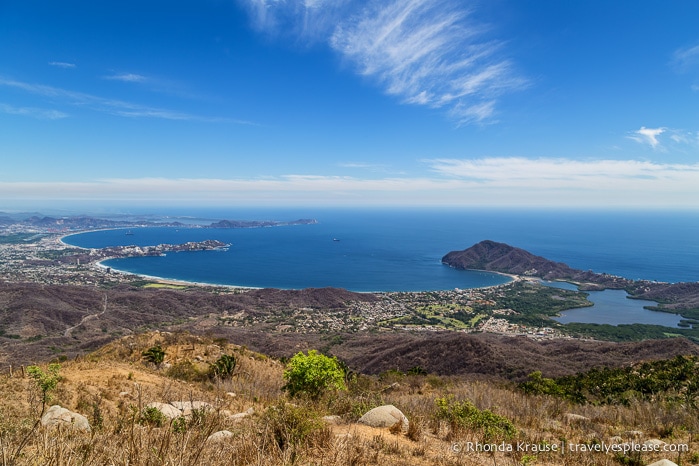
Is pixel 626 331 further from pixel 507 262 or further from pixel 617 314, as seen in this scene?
pixel 507 262

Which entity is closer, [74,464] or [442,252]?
[74,464]

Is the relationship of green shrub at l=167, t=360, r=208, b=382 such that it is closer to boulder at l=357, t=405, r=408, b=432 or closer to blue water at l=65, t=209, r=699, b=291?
boulder at l=357, t=405, r=408, b=432

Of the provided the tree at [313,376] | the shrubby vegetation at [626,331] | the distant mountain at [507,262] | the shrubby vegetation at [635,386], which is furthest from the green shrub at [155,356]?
the distant mountain at [507,262]

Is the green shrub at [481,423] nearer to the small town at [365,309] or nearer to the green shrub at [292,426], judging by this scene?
the green shrub at [292,426]

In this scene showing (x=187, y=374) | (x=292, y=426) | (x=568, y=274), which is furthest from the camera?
(x=568, y=274)

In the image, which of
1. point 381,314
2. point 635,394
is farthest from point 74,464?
point 381,314

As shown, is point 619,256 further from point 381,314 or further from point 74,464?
point 74,464

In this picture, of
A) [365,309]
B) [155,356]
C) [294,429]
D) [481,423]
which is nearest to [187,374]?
[155,356]

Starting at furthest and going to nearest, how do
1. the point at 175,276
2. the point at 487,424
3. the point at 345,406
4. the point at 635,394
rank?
the point at 175,276 → the point at 635,394 → the point at 345,406 → the point at 487,424
